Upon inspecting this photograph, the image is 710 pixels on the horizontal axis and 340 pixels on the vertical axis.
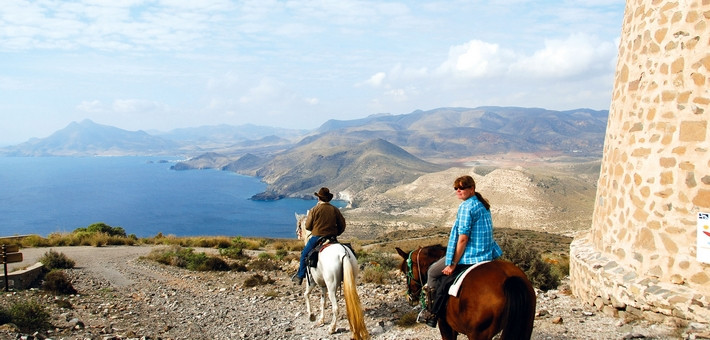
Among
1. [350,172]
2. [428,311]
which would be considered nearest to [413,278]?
[428,311]

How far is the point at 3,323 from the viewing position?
294 inches

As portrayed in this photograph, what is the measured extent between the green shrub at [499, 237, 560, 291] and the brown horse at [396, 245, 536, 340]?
581 cm

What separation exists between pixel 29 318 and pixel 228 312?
11.1 feet

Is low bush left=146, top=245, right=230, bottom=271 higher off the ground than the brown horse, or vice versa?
the brown horse

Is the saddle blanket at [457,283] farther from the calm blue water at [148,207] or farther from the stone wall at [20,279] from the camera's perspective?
the calm blue water at [148,207]

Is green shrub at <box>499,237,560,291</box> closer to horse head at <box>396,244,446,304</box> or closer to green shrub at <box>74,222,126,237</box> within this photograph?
horse head at <box>396,244,446,304</box>

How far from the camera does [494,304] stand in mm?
4547

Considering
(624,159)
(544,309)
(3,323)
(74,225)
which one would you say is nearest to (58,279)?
(3,323)

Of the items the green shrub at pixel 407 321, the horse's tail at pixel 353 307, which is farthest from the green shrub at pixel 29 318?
the green shrub at pixel 407 321

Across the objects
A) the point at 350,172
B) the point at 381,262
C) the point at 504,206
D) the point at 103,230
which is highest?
the point at 381,262

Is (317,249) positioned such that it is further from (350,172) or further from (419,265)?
(350,172)

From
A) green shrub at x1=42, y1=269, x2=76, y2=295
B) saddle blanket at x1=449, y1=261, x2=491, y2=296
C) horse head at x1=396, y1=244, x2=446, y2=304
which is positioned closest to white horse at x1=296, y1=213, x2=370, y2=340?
horse head at x1=396, y1=244, x2=446, y2=304

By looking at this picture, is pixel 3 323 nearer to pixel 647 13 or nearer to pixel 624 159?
pixel 624 159

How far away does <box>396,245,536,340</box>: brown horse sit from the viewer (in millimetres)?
4418
